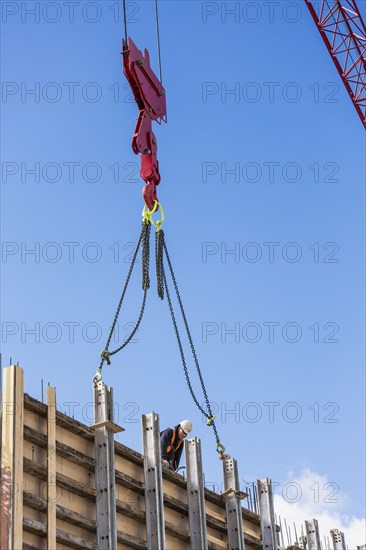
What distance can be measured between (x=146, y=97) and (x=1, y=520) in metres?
8.80

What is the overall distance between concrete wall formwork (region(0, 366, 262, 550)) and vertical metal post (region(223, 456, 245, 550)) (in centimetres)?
128

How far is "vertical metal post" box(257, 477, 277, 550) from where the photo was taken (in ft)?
61.2

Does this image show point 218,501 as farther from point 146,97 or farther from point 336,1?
point 336,1

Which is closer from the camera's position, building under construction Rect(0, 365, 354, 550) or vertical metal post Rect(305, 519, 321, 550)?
building under construction Rect(0, 365, 354, 550)

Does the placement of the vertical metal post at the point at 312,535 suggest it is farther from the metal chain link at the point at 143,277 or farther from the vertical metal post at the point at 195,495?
the metal chain link at the point at 143,277

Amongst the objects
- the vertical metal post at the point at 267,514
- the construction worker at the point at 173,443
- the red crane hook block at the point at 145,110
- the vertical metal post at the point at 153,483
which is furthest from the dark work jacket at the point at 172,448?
the red crane hook block at the point at 145,110

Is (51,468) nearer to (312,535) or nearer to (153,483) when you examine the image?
(153,483)

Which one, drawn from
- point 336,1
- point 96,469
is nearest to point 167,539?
point 96,469

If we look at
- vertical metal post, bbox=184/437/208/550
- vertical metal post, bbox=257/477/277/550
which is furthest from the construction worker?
vertical metal post, bbox=257/477/277/550

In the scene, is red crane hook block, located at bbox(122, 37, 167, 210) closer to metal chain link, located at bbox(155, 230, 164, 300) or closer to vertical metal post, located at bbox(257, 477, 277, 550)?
metal chain link, located at bbox(155, 230, 164, 300)

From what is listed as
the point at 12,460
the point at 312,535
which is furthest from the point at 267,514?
the point at 12,460

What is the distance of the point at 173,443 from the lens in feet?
57.9

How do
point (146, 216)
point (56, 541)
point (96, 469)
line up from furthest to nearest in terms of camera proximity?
point (146, 216), point (96, 469), point (56, 541)

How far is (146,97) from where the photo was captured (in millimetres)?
18469
